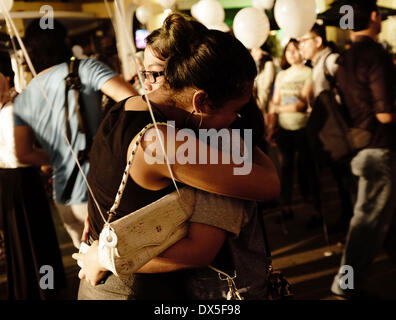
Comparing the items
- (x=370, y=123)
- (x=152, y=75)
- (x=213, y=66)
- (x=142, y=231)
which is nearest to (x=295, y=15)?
(x=370, y=123)

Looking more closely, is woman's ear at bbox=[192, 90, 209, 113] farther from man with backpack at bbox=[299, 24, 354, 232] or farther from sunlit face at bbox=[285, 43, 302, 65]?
sunlit face at bbox=[285, 43, 302, 65]

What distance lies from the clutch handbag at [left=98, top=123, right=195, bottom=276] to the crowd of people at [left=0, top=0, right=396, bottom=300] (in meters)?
0.03

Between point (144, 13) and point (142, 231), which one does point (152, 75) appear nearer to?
point (142, 231)

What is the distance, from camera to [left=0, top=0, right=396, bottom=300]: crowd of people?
1045mm

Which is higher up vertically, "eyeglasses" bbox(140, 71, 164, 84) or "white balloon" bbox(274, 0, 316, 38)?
"white balloon" bbox(274, 0, 316, 38)

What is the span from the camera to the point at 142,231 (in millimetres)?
995

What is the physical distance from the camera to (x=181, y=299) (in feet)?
3.99

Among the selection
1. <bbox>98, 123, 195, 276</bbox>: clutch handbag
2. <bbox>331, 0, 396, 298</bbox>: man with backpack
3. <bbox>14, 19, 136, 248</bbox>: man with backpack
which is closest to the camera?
<bbox>98, 123, 195, 276</bbox>: clutch handbag

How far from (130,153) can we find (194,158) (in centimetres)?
16

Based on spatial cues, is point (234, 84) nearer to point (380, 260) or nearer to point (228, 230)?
point (228, 230)

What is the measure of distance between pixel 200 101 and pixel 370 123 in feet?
5.55

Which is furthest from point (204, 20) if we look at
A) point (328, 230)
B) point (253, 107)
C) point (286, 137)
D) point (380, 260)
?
point (253, 107)

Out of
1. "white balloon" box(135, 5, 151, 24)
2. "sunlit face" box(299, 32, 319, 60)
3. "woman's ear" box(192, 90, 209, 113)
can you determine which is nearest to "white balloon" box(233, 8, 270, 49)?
"sunlit face" box(299, 32, 319, 60)

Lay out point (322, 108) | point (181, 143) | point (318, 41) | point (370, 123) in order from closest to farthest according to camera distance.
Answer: point (181, 143) → point (370, 123) → point (322, 108) → point (318, 41)
